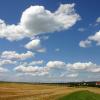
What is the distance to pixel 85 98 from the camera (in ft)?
156

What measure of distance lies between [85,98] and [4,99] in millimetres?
13678

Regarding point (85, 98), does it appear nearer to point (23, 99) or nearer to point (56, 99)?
point (56, 99)

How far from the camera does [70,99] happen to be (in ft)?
154

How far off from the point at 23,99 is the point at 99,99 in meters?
13.1

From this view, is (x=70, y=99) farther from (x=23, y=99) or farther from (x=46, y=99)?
(x=23, y=99)

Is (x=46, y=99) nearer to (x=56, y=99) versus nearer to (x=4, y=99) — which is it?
(x=56, y=99)

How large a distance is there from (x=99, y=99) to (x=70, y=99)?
5232 mm

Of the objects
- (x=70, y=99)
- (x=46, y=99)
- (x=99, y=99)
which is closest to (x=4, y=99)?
(x=46, y=99)

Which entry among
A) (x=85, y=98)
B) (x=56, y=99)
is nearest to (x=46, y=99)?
(x=56, y=99)

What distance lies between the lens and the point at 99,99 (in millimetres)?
48188

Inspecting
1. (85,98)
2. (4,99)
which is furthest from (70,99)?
(4,99)

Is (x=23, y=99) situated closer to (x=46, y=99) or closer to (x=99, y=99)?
(x=46, y=99)

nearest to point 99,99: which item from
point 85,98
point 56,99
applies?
Answer: point 85,98

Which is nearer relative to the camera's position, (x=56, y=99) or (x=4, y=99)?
(x=4, y=99)
